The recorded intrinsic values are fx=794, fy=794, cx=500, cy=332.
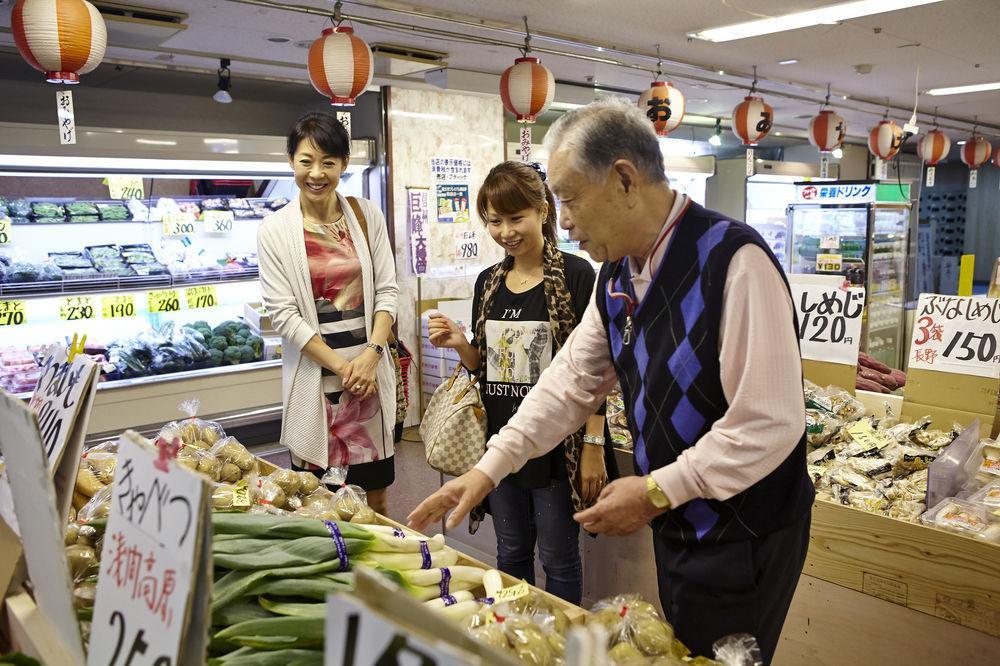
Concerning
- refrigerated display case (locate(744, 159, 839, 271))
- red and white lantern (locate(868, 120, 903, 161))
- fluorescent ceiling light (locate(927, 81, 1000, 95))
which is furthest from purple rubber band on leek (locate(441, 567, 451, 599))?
refrigerated display case (locate(744, 159, 839, 271))

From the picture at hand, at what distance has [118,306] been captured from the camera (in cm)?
540

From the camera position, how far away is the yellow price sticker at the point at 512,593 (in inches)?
58.6

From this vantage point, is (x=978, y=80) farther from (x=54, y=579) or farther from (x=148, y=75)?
(x=54, y=579)

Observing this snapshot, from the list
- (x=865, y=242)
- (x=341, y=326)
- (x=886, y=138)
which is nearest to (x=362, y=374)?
(x=341, y=326)

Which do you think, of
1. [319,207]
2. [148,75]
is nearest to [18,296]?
[148,75]

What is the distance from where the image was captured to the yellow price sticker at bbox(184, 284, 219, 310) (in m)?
5.70

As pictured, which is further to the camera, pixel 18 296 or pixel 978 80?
pixel 978 80

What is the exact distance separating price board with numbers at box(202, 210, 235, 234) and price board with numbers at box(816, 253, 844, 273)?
6469 mm

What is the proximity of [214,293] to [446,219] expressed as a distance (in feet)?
7.21

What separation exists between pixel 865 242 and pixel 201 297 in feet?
22.4

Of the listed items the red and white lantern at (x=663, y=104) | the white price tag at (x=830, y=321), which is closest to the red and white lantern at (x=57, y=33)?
the white price tag at (x=830, y=321)

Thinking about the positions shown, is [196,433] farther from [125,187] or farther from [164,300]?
[125,187]

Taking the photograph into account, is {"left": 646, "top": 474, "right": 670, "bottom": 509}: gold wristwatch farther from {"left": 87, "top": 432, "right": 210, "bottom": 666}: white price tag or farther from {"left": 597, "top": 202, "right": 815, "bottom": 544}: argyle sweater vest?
{"left": 87, "top": 432, "right": 210, "bottom": 666}: white price tag

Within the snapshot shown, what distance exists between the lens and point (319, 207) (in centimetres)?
304
